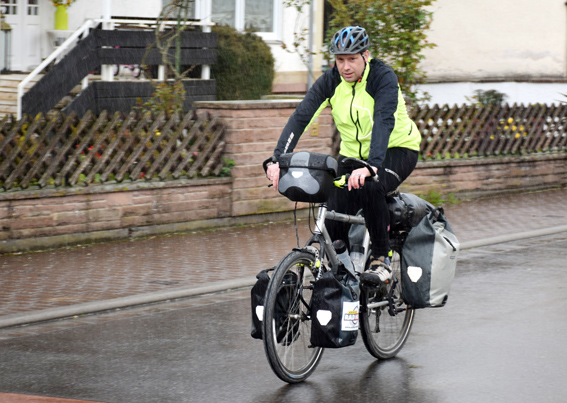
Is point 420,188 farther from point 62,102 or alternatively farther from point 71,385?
point 71,385

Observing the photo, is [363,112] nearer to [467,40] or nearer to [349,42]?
[349,42]

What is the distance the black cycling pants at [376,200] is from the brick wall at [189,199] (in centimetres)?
480

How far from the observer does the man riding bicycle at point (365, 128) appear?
17.3ft

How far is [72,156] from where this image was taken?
9773 mm

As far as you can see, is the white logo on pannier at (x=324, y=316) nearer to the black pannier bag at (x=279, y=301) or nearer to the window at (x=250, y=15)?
the black pannier bag at (x=279, y=301)

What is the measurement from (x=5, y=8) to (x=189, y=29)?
3317 millimetres

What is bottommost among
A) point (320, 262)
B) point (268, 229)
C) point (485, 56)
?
point (268, 229)

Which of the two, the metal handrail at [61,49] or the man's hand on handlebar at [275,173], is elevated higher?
the metal handrail at [61,49]

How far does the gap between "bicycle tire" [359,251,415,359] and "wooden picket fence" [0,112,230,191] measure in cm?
485

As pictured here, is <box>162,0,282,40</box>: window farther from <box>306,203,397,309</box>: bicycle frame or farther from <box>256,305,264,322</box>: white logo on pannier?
<box>256,305,264,322</box>: white logo on pannier

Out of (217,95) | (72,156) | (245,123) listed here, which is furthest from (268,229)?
(217,95)

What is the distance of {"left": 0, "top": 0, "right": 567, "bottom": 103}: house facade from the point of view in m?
19.1

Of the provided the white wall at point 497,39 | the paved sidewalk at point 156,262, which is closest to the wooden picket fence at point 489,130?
the paved sidewalk at point 156,262

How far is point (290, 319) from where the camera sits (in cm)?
513
